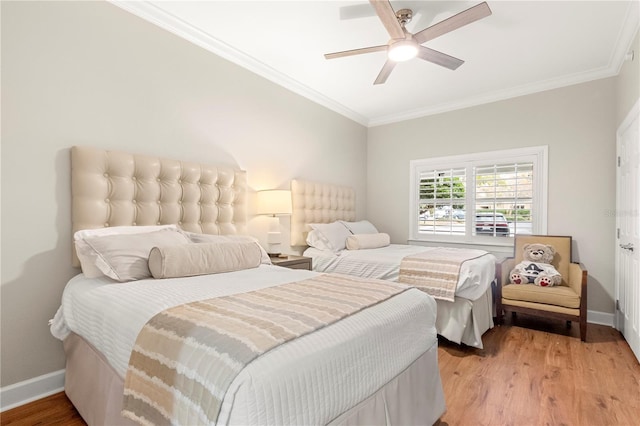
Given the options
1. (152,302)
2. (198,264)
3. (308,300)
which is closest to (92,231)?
(198,264)

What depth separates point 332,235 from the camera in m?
3.66

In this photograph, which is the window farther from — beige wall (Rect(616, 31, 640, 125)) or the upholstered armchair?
beige wall (Rect(616, 31, 640, 125))

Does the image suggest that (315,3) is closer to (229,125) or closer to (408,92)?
(229,125)

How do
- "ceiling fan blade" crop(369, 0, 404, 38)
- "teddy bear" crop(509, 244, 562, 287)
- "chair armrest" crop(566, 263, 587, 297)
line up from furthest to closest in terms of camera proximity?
"teddy bear" crop(509, 244, 562, 287) < "chair armrest" crop(566, 263, 587, 297) < "ceiling fan blade" crop(369, 0, 404, 38)

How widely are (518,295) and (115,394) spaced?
127 inches

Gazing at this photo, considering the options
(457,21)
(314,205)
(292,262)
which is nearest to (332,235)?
(314,205)

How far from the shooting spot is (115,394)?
4.51 ft

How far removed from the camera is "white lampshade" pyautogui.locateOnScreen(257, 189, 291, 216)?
3.18 m

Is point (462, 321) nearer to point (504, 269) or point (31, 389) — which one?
point (504, 269)

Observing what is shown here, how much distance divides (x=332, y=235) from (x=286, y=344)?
2.68 m

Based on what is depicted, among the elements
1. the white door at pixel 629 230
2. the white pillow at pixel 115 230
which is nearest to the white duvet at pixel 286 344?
the white pillow at pixel 115 230

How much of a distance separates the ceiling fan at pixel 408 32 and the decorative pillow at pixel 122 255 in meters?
1.90

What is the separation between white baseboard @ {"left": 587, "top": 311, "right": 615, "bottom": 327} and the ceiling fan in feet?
9.51

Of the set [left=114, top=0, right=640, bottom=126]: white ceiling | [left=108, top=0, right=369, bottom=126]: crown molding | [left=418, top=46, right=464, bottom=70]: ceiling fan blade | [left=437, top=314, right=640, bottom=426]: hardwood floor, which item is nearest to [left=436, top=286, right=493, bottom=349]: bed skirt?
[left=437, top=314, right=640, bottom=426]: hardwood floor
